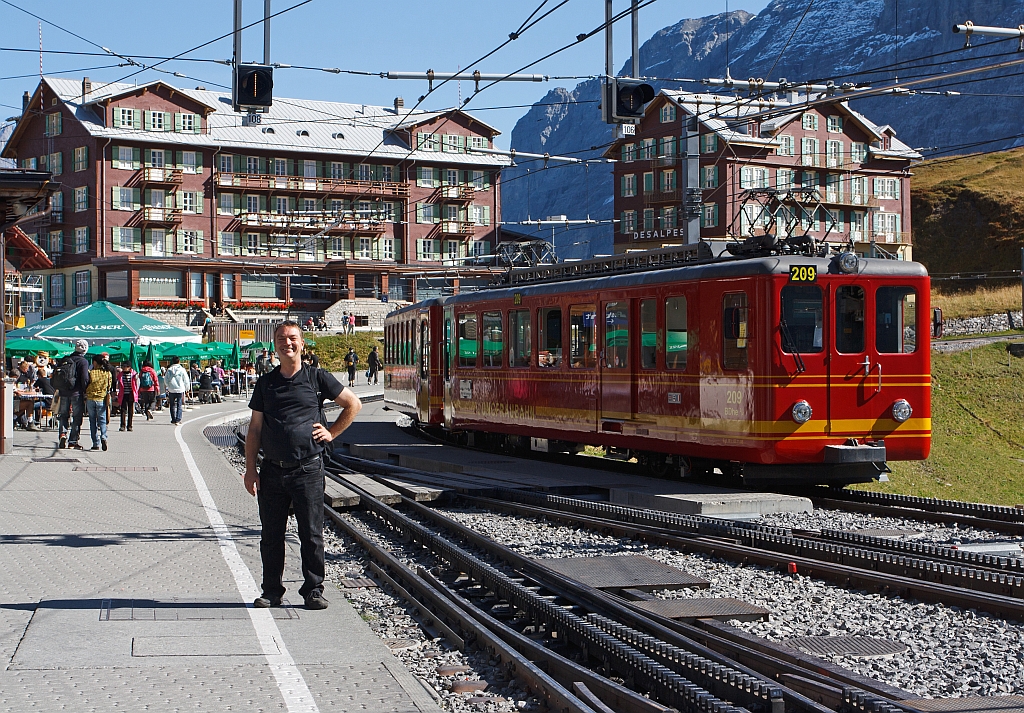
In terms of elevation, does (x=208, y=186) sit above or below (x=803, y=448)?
above

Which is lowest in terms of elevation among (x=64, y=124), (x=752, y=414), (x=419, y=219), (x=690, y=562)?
(x=690, y=562)

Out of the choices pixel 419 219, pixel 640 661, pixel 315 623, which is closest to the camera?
pixel 640 661

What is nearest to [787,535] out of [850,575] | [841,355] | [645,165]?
[850,575]

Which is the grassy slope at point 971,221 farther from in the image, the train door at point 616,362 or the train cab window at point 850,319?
the train cab window at point 850,319

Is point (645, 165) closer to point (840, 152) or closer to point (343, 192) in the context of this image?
point (840, 152)

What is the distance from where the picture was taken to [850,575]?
9508 millimetres

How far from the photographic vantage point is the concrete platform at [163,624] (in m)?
6.18

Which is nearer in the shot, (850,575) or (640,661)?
(640,661)

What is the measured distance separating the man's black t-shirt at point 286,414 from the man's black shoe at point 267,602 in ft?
3.07

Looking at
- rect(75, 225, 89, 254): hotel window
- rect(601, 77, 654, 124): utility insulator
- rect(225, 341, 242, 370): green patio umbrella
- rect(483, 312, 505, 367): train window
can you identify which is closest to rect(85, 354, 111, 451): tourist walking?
rect(483, 312, 505, 367): train window

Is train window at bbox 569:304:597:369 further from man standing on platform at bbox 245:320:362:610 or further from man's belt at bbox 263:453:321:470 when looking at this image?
man's belt at bbox 263:453:321:470

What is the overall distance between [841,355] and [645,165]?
2575 inches

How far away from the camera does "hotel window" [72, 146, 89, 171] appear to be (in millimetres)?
79062

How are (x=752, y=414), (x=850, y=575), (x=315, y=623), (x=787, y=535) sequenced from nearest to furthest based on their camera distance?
(x=315, y=623) → (x=850, y=575) → (x=787, y=535) → (x=752, y=414)
